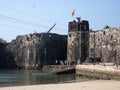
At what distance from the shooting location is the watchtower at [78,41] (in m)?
80.2

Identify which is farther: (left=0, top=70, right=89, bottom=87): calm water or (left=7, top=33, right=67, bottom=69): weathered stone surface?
(left=7, top=33, right=67, bottom=69): weathered stone surface

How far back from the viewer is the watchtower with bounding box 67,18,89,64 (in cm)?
8025

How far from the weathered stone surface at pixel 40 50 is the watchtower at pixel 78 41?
423 inches

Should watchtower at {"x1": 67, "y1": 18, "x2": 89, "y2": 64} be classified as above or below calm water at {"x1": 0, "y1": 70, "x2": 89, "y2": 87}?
above

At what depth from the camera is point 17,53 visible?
100 metres

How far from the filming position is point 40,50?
92.3 meters

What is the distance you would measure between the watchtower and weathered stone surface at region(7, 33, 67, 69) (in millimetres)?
10734

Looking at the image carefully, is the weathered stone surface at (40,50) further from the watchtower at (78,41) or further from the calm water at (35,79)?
the calm water at (35,79)

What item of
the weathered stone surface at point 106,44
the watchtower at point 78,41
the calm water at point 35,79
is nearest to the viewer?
the calm water at point 35,79

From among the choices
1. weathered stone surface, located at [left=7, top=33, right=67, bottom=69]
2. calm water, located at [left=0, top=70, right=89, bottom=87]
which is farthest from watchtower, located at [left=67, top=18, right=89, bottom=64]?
calm water, located at [left=0, top=70, right=89, bottom=87]

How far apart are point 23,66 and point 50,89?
7009cm

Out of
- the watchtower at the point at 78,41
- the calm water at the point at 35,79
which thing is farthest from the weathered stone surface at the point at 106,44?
the calm water at the point at 35,79

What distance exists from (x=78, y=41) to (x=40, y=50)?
1561 centimetres

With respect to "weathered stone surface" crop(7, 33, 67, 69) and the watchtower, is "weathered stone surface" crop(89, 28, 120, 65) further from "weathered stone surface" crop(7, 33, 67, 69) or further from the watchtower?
"weathered stone surface" crop(7, 33, 67, 69)
